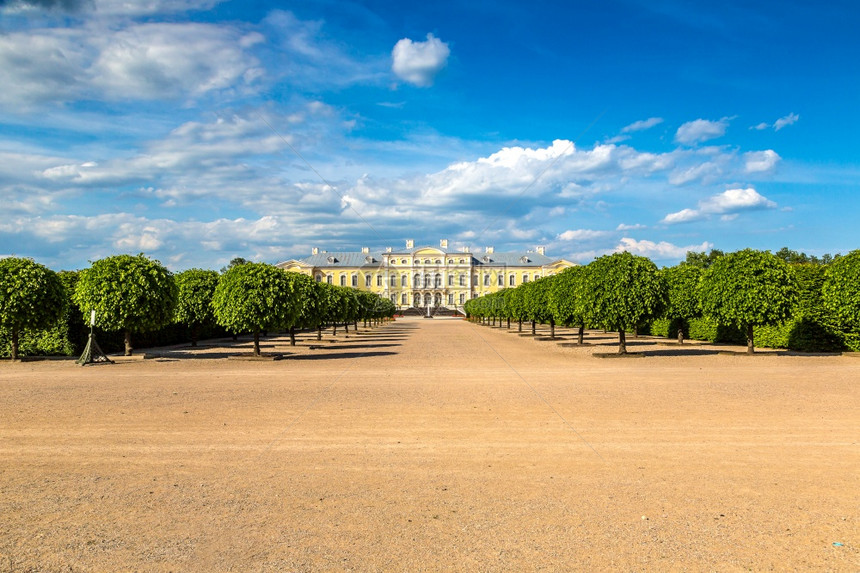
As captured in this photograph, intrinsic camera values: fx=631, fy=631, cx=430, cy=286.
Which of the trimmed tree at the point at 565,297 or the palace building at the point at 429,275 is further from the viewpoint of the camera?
the palace building at the point at 429,275

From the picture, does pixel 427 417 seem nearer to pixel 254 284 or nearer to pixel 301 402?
pixel 301 402

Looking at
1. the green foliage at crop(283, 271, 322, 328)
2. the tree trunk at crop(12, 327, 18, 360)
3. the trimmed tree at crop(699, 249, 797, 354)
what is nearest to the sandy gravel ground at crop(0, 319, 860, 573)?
the trimmed tree at crop(699, 249, 797, 354)

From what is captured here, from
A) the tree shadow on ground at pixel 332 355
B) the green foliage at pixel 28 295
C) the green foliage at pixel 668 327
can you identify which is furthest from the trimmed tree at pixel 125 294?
the green foliage at pixel 668 327

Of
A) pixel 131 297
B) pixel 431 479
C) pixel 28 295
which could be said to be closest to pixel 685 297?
pixel 131 297

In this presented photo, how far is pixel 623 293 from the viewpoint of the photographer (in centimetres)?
2542

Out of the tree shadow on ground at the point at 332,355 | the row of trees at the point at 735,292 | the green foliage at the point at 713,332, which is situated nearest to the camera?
the row of trees at the point at 735,292

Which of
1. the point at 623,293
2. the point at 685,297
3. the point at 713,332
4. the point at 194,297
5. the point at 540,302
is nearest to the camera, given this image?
the point at 623,293

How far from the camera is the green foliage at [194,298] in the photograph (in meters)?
35.3

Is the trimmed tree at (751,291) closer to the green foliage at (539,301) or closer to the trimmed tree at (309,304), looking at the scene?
the green foliage at (539,301)

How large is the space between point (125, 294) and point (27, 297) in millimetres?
3405

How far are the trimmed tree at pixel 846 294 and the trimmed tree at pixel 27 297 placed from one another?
102 ft

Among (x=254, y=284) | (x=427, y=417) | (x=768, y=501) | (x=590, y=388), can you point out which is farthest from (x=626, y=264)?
(x=768, y=501)

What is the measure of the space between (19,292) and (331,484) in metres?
22.2

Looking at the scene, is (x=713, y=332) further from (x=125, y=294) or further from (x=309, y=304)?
(x=125, y=294)
